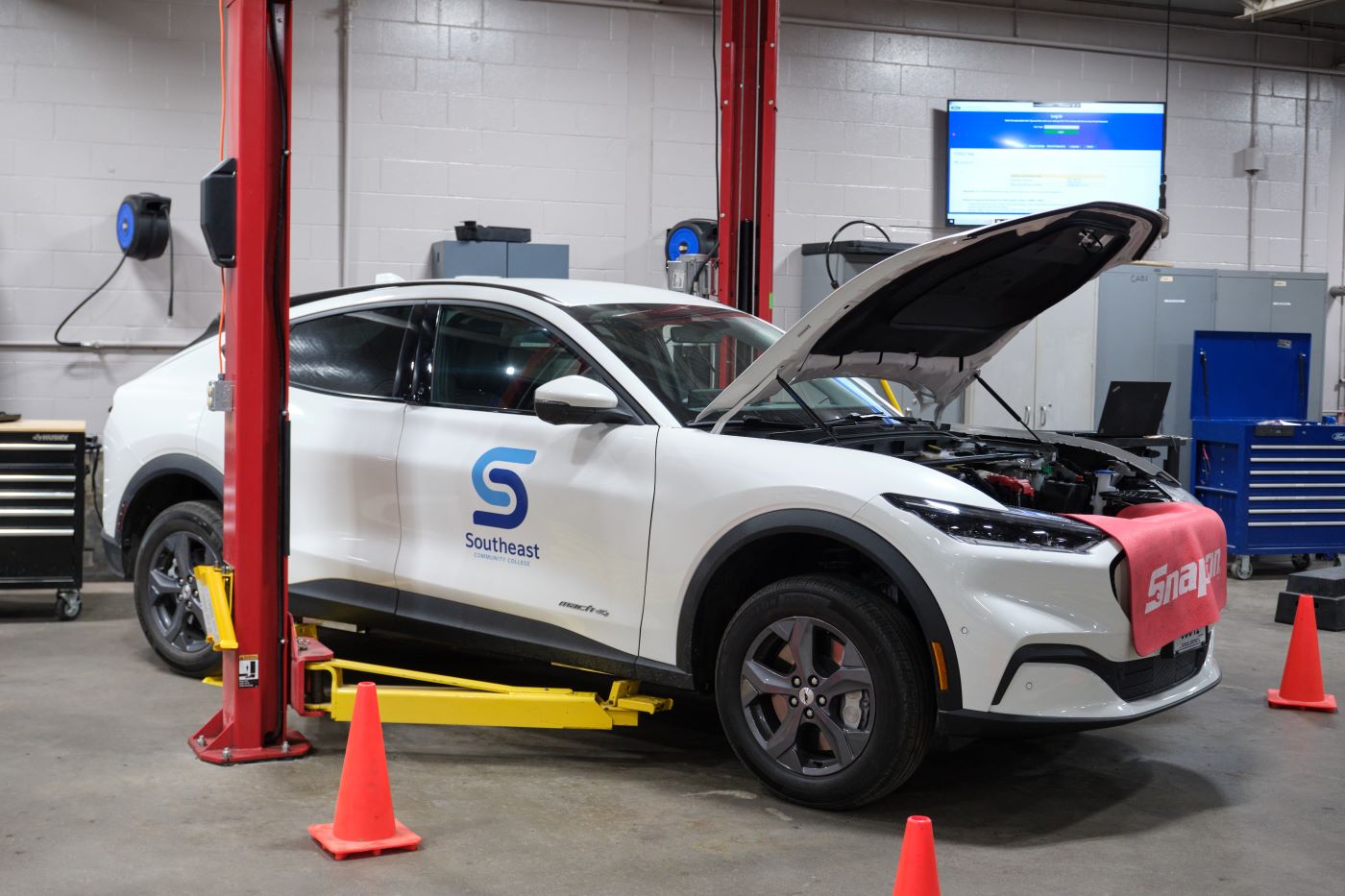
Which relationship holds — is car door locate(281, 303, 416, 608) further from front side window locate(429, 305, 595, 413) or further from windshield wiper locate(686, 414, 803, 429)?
windshield wiper locate(686, 414, 803, 429)

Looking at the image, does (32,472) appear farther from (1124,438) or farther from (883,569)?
(1124,438)

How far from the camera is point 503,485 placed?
433cm

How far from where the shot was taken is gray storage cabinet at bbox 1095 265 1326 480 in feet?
34.4

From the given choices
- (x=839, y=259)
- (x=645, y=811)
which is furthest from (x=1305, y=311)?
(x=645, y=811)

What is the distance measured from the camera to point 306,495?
15.9ft

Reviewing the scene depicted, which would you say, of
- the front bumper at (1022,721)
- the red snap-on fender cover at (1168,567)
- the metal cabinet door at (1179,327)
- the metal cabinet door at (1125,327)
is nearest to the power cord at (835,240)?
the metal cabinet door at (1125,327)

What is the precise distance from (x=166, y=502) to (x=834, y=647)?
127 inches

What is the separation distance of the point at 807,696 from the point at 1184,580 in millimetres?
1146

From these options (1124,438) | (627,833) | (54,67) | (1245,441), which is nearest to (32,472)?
(54,67)

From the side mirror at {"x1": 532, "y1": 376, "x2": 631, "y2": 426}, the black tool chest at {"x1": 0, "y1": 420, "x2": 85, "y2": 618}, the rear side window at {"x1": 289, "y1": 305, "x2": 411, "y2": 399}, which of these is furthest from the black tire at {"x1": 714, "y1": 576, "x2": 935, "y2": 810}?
the black tool chest at {"x1": 0, "y1": 420, "x2": 85, "y2": 618}

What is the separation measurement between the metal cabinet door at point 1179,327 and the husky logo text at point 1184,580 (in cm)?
681

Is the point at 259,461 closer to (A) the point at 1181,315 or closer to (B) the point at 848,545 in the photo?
(B) the point at 848,545

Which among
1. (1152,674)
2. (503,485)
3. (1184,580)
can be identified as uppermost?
(503,485)

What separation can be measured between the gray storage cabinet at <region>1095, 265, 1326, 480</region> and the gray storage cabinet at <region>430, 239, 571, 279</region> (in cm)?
438
